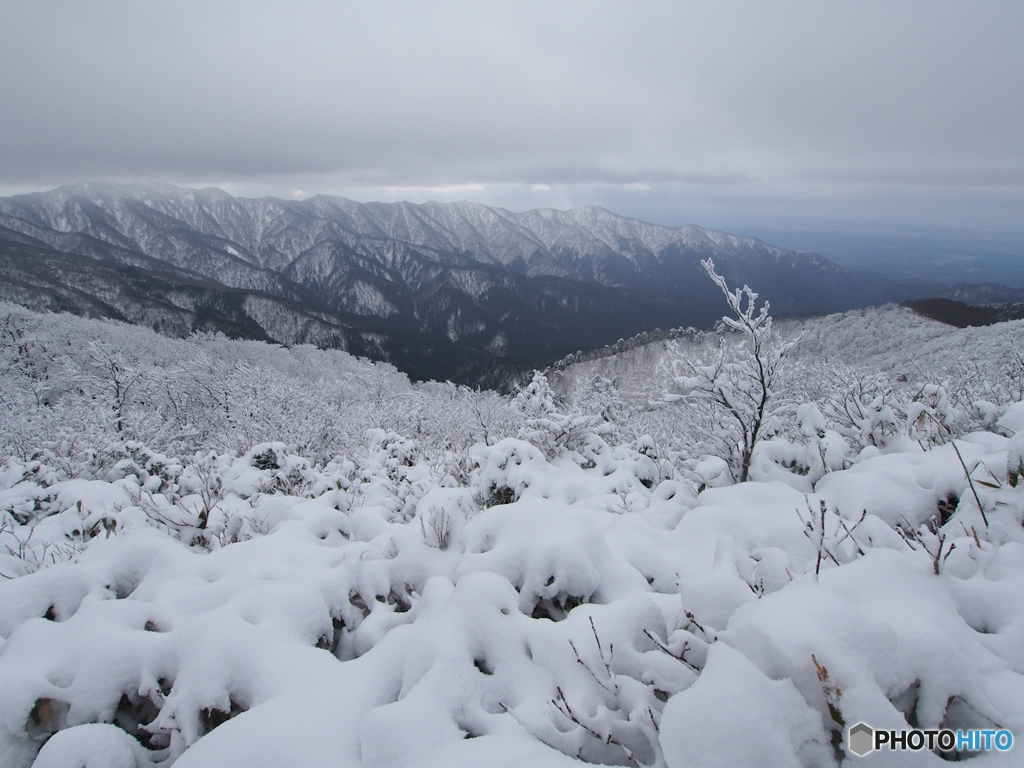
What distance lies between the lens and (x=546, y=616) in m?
3.31

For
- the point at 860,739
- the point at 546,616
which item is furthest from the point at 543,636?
the point at 860,739

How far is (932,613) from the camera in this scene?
6.66ft

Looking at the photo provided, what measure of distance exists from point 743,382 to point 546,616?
14.7ft

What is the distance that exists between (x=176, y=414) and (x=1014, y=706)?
110ft

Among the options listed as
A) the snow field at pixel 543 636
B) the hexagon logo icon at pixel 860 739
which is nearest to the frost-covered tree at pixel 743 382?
the snow field at pixel 543 636

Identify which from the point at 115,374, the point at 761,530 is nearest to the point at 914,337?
the point at 761,530

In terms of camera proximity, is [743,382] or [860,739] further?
[743,382]

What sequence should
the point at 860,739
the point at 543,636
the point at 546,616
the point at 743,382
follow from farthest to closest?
the point at 743,382 < the point at 546,616 < the point at 543,636 < the point at 860,739

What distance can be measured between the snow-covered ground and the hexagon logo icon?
0.12 ft

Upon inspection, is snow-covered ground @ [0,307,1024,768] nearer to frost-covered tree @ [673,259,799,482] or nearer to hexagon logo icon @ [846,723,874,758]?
hexagon logo icon @ [846,723,874,758]

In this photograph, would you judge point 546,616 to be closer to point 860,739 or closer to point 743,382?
point 860,739

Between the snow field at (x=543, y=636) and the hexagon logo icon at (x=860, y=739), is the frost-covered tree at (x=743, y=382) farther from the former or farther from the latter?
the hexagon logo icon at (x=860, y=739)

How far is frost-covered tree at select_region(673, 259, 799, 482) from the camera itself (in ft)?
19.0

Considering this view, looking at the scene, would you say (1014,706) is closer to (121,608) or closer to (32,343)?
(121,608)
